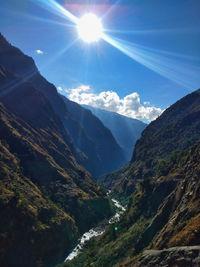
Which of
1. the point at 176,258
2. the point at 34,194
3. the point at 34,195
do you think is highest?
the point at 34,194

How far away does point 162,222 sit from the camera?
110 feet

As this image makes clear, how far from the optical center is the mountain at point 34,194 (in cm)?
5134

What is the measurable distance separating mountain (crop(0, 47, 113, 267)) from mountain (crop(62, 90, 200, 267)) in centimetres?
1115

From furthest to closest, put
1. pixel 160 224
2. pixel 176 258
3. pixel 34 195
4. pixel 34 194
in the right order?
pixel 34 194 → pixel 34 195 → pixel 160 224 → pixel 176 258

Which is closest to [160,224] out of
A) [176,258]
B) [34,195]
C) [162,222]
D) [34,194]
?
[162,222]

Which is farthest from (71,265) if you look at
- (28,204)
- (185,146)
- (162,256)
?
(185,146)

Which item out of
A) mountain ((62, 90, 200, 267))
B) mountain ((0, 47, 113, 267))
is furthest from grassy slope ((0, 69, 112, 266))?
mountain ((62, 90, 200, 267))

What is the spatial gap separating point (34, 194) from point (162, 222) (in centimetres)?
5039

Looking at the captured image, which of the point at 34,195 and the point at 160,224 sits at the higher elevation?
the point at 34,195

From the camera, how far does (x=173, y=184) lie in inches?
2071

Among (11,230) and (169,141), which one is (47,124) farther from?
(11,230)

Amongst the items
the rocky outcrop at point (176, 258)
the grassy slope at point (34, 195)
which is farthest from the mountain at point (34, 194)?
the rocky outcrop at point (176, 258)

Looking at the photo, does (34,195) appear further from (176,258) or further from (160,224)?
(176,258)

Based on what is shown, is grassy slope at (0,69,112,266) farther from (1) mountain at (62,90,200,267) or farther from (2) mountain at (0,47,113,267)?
(1) mountain at (62,90,200,267)
